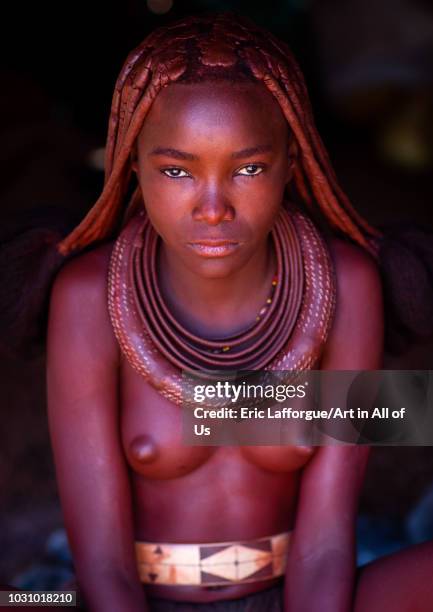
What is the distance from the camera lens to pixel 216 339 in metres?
2.04

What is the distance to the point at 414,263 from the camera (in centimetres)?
213

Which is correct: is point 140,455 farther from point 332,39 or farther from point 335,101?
point 335,101

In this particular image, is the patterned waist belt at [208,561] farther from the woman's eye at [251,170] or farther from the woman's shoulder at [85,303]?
the woman's eye at [251,170]

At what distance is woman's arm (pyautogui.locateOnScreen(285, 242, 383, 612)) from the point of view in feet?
6.82

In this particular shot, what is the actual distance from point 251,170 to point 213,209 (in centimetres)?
11

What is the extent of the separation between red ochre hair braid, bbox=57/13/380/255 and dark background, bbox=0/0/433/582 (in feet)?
4.46

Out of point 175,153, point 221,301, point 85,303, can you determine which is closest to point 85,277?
point 85,303

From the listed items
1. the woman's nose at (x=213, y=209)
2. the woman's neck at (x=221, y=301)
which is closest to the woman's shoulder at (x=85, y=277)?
the woman's neck at (x=221, y=301)

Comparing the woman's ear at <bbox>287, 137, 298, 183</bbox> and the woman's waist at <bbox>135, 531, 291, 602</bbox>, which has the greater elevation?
the woman's ear at <bbox>287, 137, 298, 183</bbox>

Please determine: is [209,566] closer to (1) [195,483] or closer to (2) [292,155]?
(1) [195,483]

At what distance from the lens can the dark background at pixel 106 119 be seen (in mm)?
3412

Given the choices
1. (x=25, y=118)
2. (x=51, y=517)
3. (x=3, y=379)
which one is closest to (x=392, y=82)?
(x=25, y=118)

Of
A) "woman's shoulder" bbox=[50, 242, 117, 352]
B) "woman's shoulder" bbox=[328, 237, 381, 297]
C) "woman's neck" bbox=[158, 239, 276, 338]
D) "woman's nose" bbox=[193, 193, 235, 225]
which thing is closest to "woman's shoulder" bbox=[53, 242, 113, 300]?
"woman's shoulder" bbox=[50, 242, 117, 352]

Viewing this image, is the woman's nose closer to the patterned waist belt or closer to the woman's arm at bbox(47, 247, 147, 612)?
the woman's arm at bbox(47, 247, 147, 612)
